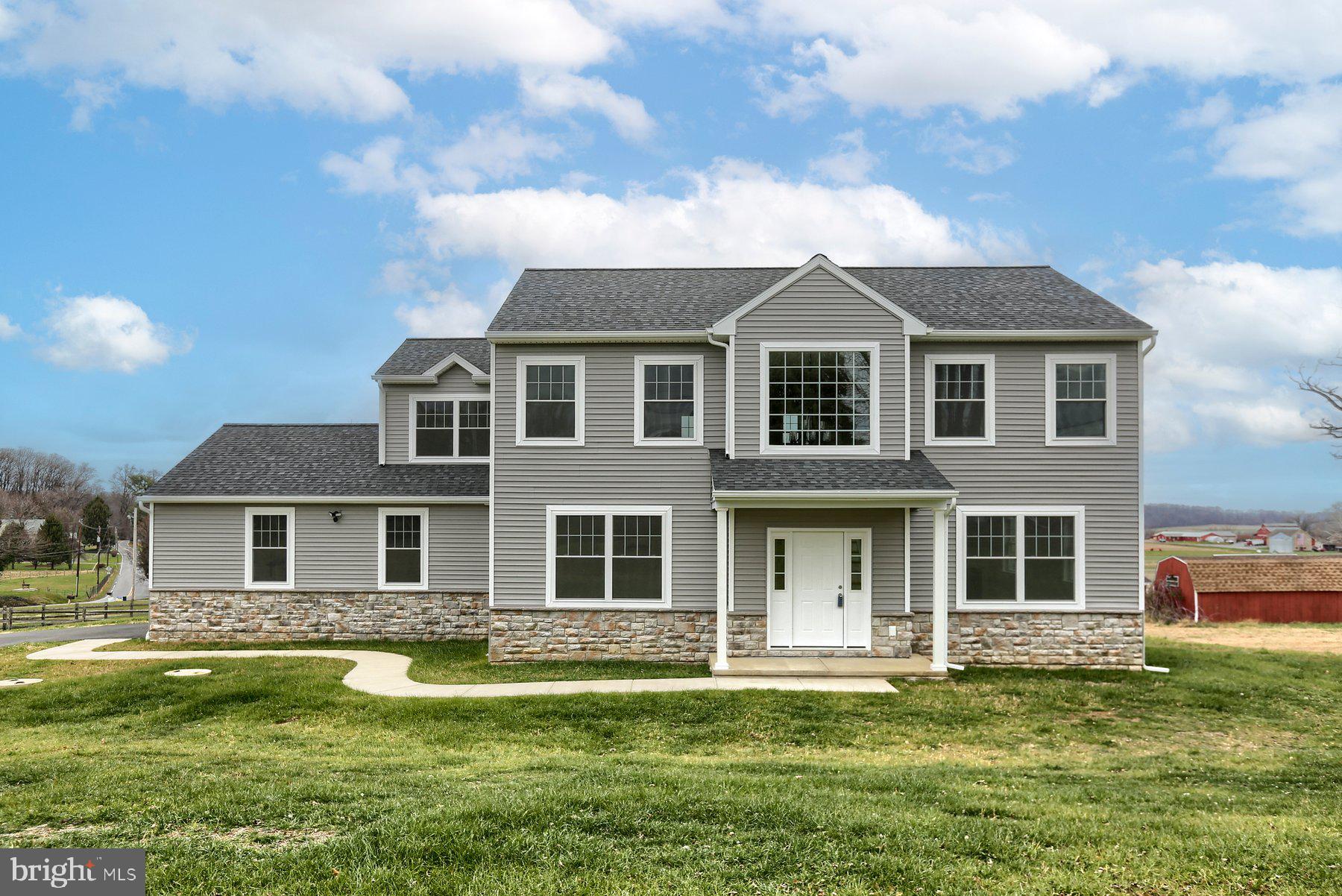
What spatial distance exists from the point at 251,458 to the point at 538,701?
1221 cm

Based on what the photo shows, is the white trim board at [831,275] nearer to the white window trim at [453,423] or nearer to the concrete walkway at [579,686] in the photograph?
the concrete walkway at [579,686]

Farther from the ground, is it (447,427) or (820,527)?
(447,427)

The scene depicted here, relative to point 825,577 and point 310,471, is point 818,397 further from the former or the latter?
point 310,471

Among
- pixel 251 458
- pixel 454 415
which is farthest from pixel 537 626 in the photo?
pixel 251 458

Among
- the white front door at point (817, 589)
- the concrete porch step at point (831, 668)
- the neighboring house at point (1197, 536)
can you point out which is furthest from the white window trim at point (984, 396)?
the neighboring house at point (1197, 536)

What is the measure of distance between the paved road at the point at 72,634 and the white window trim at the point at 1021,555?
20.0 metres

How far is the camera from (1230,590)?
1113 inches

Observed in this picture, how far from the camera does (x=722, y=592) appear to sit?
46.4 feet

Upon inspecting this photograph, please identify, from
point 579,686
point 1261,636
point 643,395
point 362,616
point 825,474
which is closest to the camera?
point 579,686

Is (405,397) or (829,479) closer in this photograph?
(829,479)

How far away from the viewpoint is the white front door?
603 inches

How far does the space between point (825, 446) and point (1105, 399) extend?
5390mm

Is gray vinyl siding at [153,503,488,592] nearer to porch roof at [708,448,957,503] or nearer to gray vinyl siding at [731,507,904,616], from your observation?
gray vinyl siding at [731,507,904,616]

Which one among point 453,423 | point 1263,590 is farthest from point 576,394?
point 1263,590
